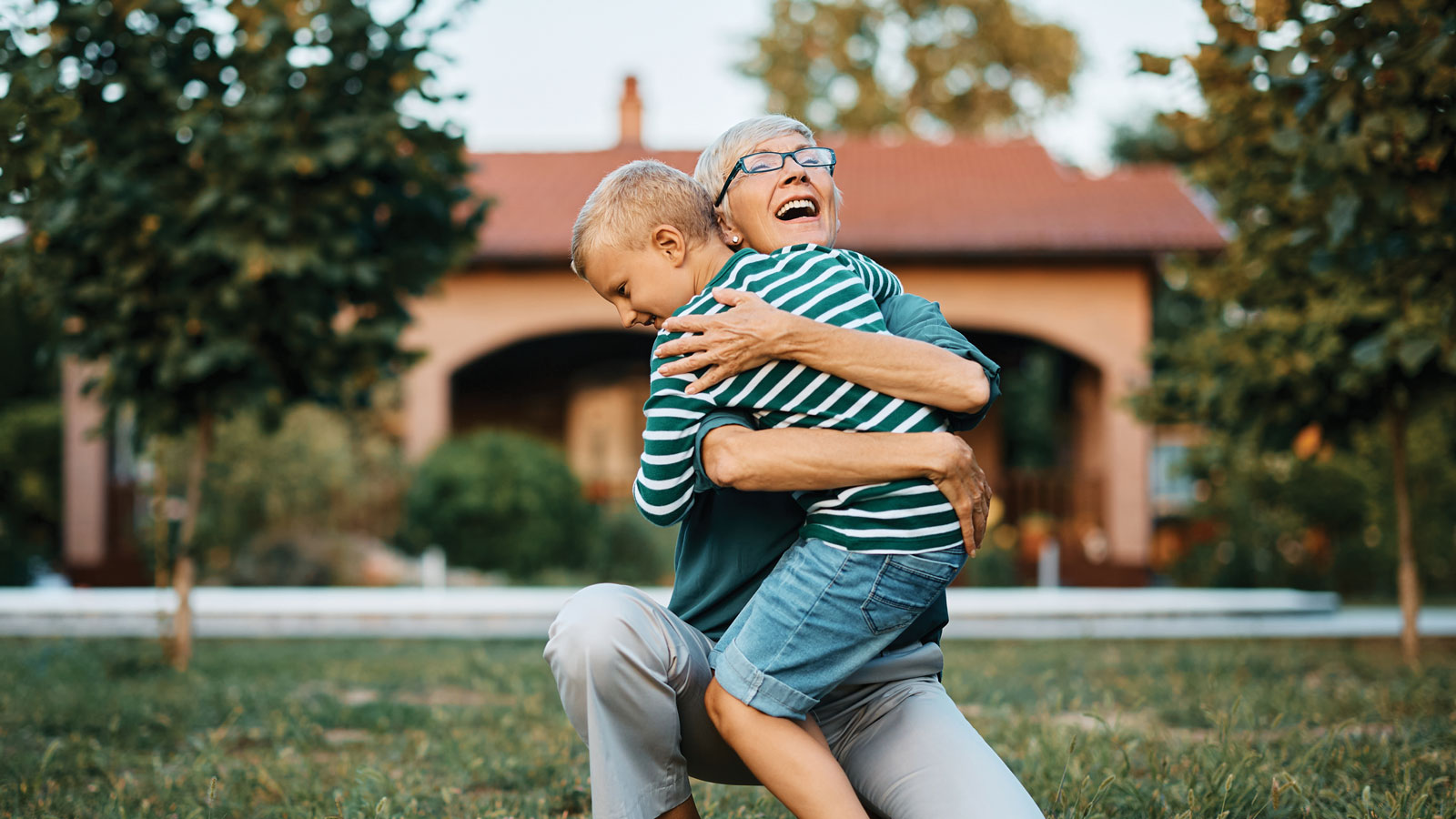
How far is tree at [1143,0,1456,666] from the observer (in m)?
4.10

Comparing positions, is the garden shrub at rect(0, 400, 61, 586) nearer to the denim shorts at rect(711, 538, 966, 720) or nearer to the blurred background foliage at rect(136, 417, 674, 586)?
the blurred background foliage at rect(136, 417, 674, 586)

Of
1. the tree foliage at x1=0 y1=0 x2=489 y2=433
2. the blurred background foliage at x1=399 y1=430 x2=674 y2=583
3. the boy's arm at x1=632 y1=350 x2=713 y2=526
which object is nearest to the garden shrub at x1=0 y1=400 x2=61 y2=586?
the blurred background foliage at x1=399 y1=430 x2=674 y2=583

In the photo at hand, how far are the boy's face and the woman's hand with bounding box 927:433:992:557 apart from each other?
60 centimetres

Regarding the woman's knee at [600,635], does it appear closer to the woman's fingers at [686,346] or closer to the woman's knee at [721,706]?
the woman's knee at [721,706]

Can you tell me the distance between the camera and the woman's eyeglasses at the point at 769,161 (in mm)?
2412

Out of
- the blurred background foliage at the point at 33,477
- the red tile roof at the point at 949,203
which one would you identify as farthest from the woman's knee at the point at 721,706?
the blurred background foliage at the point at 33,477

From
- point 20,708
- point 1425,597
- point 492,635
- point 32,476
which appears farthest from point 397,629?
point 1425,597

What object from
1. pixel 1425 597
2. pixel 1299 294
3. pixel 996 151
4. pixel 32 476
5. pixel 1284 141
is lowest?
pixel 1425 597

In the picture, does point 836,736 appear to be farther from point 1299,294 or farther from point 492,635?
point 492,635

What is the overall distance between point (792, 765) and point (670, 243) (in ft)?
3.24

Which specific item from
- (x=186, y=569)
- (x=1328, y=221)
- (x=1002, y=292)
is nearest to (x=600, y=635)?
(x=1328, y=221)

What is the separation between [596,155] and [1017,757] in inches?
636

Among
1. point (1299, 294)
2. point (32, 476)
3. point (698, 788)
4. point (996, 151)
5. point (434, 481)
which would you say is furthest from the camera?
point (996, 151)

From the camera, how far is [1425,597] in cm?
1395
